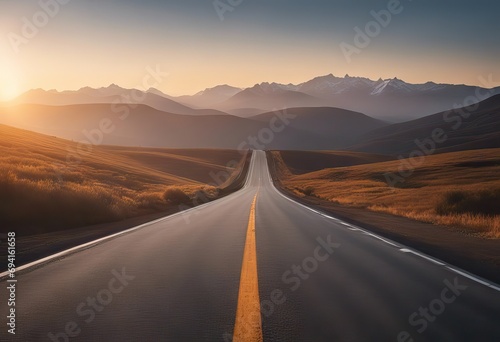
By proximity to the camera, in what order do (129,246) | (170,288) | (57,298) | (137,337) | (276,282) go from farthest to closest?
1. (129,246)
2. (276,282)
3. (170,288)
4. (57,298)
5. (137,337)

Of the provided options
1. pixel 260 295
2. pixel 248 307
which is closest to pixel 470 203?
pixel 260 295

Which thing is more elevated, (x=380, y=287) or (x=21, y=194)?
(x=21, y=194)

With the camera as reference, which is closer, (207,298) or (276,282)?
(207,298)

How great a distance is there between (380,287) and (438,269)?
83.7 inches

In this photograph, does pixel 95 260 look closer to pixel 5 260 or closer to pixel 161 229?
pixel 5 260

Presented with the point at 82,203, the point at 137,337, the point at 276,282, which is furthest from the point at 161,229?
the point at 137,337

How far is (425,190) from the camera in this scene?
37.8 m

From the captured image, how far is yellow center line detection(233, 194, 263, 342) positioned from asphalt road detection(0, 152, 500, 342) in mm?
79

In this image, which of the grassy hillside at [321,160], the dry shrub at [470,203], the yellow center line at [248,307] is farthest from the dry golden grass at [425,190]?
the grassy hillside at [321,160]

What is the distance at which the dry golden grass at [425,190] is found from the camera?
18.2m

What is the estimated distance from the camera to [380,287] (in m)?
6.55
